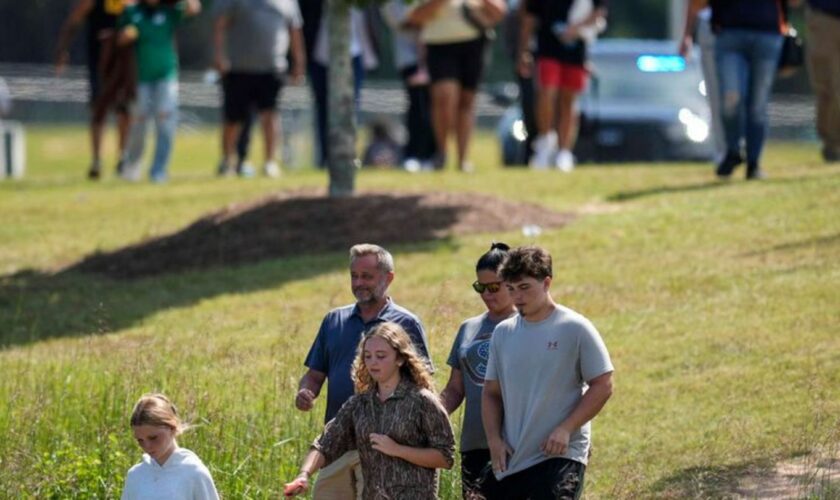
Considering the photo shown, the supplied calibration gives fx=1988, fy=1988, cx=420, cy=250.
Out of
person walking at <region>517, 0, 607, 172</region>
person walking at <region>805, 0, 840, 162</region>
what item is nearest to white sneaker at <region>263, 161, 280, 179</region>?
person walking at <region>517, 0, 607, 172</region>

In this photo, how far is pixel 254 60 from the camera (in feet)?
69.9

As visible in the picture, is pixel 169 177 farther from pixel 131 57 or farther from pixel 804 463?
pixel 804 463

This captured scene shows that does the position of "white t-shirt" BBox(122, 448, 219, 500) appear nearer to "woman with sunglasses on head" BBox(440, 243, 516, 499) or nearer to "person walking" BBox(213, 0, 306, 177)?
"woman with sunglasses on head" BBox(440, 243, 516, 499)

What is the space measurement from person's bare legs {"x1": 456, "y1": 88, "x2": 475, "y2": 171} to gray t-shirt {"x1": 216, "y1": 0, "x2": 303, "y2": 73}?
210cm

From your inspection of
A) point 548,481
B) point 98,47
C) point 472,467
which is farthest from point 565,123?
point 548,481

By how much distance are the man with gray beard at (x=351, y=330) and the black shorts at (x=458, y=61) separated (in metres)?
11.1

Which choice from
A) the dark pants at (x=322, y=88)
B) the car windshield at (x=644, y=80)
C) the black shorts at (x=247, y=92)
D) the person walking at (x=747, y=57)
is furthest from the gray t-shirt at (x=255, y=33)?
the car windshield at (x=644, y=80)

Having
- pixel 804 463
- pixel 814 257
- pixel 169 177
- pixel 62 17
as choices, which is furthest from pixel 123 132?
pixel 62 17

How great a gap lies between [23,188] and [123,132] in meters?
1.31

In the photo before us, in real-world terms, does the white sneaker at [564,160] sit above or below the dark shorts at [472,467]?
below

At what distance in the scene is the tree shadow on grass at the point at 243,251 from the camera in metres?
14.7

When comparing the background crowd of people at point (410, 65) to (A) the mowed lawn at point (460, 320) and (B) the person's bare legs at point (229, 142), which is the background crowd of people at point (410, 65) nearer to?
(B) the person's bare legs at point (229, 142)

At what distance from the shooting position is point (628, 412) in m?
11.3

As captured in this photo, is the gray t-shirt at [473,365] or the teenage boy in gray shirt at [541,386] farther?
the gray t-shirt at [473,365]
